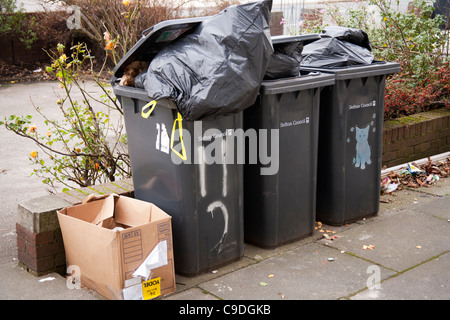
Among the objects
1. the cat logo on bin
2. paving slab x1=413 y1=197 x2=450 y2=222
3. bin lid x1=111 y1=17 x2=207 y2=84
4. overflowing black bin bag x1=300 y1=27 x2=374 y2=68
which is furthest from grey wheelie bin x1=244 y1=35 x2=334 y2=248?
paving slab x1=413 y1=197 x2=450 y2=222

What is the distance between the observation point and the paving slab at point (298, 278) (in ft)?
12.5

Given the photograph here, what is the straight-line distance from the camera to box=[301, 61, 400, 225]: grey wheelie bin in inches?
186

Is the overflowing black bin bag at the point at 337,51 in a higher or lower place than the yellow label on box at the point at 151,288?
higher

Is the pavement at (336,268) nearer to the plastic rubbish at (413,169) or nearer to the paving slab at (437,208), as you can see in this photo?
the paving slab at (437,208)

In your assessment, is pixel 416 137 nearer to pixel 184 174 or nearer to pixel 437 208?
pixel 437 208

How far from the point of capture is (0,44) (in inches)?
538

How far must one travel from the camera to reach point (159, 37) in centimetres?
385

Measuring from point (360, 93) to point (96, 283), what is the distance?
2686 mm

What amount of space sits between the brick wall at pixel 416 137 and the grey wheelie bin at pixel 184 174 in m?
2.65

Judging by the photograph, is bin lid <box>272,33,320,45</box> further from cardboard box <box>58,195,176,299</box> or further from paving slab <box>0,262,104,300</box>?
paving slab <box>0,262,104,300</box>

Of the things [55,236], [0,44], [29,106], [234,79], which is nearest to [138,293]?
[55,236]

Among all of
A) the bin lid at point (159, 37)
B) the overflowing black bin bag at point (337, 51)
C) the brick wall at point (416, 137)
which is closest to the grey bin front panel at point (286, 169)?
the overflowing black bin bag at point (337, 51)

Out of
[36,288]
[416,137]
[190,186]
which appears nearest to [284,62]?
[190,186]

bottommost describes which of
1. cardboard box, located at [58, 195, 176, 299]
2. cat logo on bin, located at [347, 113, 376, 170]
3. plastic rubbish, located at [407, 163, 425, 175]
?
plastic rubbish, located at [407, 163, 425, 175]
